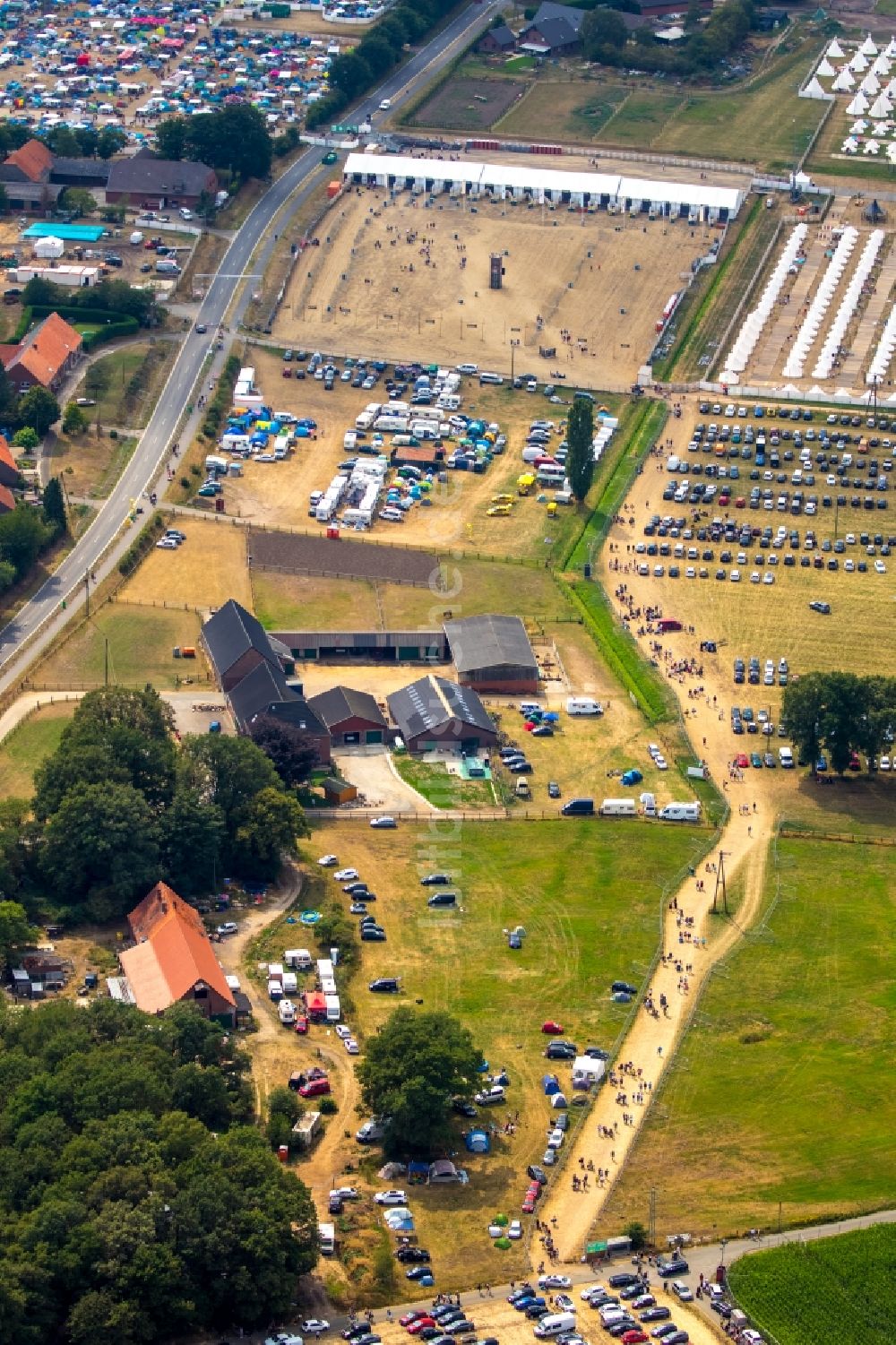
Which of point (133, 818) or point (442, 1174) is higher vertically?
point (133, 818)

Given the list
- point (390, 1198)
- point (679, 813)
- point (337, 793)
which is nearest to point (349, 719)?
point (337, 793)

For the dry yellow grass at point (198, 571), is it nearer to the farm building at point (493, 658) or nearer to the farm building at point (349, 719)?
the farm building at point (493, 658)

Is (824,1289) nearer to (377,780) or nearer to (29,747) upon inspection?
(377,780)

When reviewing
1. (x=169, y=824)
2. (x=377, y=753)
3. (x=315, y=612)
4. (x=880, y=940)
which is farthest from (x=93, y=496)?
(x=880, y=940)

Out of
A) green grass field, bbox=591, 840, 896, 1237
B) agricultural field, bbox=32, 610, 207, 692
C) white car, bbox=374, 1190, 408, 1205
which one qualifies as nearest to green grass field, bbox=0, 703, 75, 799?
agricultural field, bbox=32, 610, 207, 692

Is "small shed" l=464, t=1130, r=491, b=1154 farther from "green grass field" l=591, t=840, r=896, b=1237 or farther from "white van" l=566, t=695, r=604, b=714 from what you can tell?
"white van" l=566, t=695, r=604, b=714

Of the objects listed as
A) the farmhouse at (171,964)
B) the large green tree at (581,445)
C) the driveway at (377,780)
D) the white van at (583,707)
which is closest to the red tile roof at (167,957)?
the farmhouse at (171,964)

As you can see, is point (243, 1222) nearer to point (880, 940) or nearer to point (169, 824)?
point (169, 824)
